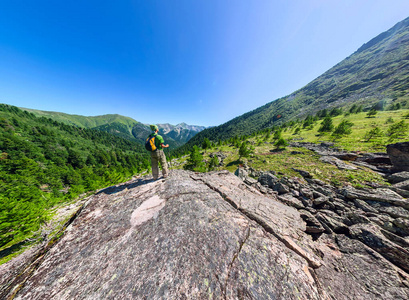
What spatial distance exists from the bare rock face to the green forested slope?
368cm

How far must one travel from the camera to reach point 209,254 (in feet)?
13.2

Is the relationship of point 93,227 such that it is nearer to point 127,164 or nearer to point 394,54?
point 127,164

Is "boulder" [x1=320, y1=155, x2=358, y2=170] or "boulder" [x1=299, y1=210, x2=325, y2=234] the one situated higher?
"boulder" [x1=299, y1=210, x2=325, y2=234]

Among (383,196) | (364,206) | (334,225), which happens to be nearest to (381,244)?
(334,225)

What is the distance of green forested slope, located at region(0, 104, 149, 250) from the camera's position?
7500 millimetres

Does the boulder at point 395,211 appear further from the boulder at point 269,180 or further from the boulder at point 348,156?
the boulder at point 348,156

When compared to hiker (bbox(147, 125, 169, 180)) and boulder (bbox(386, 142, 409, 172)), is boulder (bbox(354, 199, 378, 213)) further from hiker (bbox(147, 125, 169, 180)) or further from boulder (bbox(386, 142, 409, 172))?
hiker (bbox(147, 125, 169, 180))

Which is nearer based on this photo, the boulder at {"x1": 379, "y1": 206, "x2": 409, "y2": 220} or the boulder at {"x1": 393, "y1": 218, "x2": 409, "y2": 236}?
the boulder at {"x1": 393, "y1": 218, "x2": 409, "y2": 236}

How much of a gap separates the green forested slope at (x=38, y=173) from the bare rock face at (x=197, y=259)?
368 cm

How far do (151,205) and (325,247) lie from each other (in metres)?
8.66

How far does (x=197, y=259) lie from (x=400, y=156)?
27.3 m

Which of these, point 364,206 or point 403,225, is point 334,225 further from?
point 364,206

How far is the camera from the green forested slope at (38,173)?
24.6 feet

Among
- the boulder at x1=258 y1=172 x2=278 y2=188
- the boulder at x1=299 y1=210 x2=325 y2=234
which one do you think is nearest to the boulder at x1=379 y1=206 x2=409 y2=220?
the boulder at x1=299 y1=210 x2=325 y2=234
